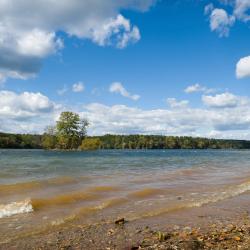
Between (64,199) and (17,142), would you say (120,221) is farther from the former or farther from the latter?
(17,142)

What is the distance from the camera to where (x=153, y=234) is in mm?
9180

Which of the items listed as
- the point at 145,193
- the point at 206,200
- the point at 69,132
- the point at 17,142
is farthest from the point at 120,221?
the point at 17,142

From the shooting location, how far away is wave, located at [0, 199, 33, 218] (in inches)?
504

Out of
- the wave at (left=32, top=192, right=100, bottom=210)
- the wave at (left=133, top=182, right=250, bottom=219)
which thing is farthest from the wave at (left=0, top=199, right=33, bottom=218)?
the wave at (left=133, top=182, right=250, bottom=219)

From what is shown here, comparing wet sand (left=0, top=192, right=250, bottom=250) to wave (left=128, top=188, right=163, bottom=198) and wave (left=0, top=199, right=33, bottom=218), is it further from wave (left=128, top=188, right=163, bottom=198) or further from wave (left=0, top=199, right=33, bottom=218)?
wave (left=128, top=188, right=163, bottom=198)

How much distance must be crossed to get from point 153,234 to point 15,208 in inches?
256

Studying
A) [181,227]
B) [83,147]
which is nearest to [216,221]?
[181,227]

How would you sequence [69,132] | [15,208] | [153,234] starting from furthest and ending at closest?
[69,132] < [15,208] < [153,234]

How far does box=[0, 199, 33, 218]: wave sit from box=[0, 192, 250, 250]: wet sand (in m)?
2.72

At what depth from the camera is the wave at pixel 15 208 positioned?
1279 centimetres

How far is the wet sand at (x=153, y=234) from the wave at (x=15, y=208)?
8.92 ft

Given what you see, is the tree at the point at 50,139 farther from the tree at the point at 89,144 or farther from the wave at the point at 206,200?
the wave at the point at 206,200

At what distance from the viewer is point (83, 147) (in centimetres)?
13925

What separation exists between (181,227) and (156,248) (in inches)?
96.5
